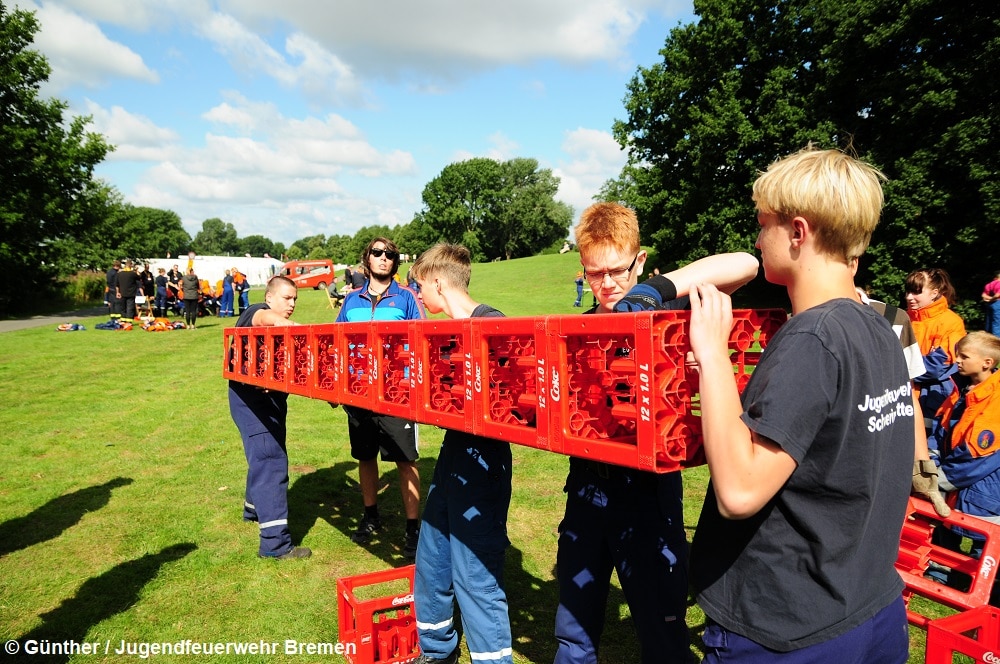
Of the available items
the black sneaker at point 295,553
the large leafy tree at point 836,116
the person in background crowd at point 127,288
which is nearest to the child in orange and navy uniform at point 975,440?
the black sneaker at point 295,553

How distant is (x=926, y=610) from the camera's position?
4.61 meters

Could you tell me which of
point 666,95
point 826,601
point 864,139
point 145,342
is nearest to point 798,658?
point 826,601

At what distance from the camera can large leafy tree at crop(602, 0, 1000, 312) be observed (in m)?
21.0

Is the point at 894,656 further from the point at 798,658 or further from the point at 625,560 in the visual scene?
the point at 625,560

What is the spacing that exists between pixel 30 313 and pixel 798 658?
36824 millimetres

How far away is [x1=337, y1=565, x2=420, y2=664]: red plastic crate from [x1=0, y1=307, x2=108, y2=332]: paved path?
83.5ft

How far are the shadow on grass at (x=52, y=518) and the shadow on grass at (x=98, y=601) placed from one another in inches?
52.2

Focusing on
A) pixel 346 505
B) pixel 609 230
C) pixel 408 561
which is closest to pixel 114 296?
pixel 346 505

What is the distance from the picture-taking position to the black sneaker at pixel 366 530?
5.87m

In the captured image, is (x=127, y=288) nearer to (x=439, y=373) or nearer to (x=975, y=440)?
(x=439, y=373)

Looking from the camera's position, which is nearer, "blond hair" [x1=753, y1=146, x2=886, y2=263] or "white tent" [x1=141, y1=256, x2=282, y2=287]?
"blond hair" [x1=753, y1=146, x2=886, y2=263]

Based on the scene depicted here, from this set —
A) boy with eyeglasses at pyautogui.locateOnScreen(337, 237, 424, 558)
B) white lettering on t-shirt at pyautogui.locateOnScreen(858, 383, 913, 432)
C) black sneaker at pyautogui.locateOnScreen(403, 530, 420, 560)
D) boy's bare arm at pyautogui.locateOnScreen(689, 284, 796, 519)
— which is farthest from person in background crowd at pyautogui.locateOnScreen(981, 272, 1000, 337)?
boy's bare arm at pyautogui.locateOnScreen(689, 284, 796, 519)

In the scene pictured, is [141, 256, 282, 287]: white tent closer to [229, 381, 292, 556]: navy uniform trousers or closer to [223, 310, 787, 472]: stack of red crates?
[229, 381, 292, 556]: navy uniform trousers

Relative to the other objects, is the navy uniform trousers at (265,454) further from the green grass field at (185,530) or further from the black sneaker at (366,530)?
the black sneaker at (366,530)
